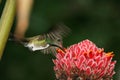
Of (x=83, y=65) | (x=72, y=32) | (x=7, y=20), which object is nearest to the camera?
(x=7, y=20)

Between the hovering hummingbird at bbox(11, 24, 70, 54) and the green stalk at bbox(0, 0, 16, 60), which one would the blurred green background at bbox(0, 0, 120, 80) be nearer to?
the hovering hummingbird at bbox(11, 24, 70, 54)

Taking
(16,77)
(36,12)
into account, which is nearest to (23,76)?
(16,77)

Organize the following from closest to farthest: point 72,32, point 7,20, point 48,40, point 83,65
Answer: point 7,20, point 48,40, point 83,65, point 72,32

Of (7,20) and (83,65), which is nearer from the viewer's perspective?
(7,20)

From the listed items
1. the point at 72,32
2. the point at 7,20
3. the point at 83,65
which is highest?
the point at 7,20

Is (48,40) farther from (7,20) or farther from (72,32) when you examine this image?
(72,32)

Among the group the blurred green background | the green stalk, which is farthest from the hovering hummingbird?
the blurred green background

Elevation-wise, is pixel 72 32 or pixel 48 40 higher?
pixel 48 40

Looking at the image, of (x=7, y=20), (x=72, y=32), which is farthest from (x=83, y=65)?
(x=72, y=32)
